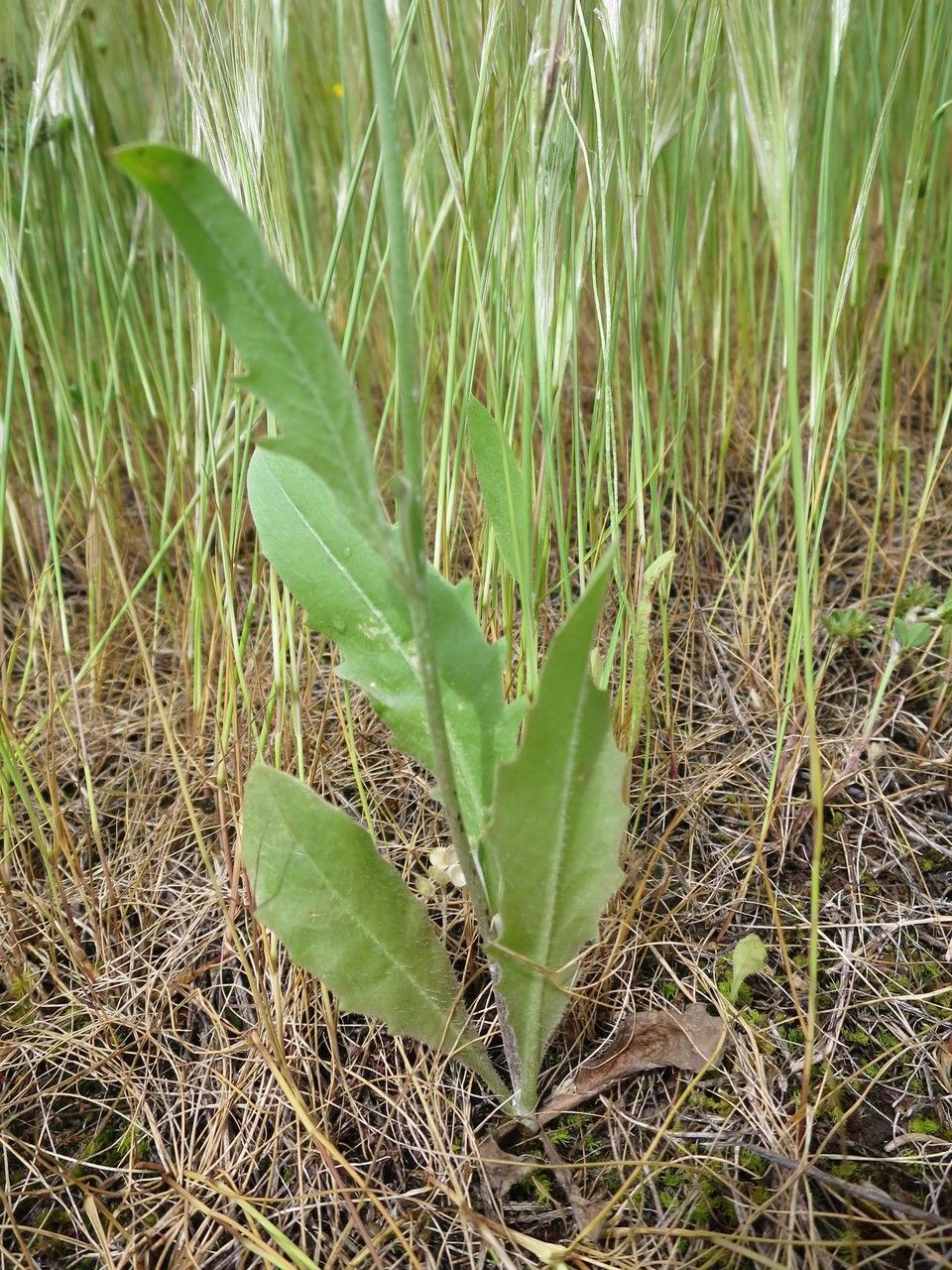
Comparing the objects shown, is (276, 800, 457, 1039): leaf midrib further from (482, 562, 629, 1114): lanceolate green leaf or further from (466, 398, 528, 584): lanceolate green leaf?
(466, 398, 528, 584): lanceolate green leaf

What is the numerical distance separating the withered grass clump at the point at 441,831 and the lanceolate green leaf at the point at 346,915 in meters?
0.08

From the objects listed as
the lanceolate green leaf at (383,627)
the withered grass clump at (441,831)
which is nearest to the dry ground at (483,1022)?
the withered grass clump at (441,831)

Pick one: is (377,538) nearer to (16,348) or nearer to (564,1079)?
(564,1079)

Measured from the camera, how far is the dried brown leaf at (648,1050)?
69cm

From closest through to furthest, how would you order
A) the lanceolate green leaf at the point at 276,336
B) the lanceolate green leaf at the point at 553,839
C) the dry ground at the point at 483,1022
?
the lanceolate green leaf at the point at 276,336 → the lanceolate green leaf at the point at 553,839 → the dry ground at the point at 483,1022

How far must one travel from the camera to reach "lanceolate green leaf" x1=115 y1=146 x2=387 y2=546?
1.40ft

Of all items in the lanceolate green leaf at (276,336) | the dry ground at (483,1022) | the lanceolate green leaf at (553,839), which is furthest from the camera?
the dry ground at (483,1022)

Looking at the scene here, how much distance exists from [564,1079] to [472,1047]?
8 cm

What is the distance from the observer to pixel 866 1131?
2.16 feet

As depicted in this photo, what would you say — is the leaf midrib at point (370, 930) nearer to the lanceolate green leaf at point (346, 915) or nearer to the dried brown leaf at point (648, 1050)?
the lanceolate green leaf at point (346, 915)

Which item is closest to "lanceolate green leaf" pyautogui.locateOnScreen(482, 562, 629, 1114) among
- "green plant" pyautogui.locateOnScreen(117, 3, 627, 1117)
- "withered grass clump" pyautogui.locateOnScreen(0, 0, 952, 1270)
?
"green plant" pyautogui.locateOnScreen(117, 3, 627, 1117)

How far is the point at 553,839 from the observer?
1.93ft

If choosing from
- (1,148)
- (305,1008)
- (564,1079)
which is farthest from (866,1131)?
(1,148)

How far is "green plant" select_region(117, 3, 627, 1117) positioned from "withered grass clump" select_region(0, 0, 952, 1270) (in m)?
0.10
